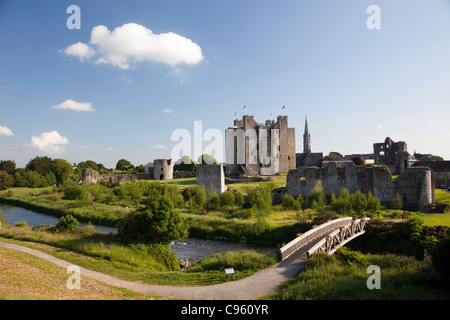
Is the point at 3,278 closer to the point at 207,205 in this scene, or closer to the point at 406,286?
the point at 406,286

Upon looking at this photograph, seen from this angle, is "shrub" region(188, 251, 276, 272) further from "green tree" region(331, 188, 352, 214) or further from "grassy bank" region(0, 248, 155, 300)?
"green tree" region(331, 188, 352, 214)

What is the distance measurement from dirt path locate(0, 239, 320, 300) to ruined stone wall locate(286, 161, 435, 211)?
21120 millimetres

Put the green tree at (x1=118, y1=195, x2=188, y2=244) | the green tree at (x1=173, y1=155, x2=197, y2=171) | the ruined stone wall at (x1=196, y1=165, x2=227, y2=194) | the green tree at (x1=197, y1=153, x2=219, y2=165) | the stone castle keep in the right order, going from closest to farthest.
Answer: the green tree at (x1=118, y1=195, x2=188, y2=244)
the ruined stone wall at (x1=196, y1=165, x2=227, y2=194)
the stone castle keep
the green tree at (x1=173, y1=155, x2=197, y2=171)
the green tree at (x1=197, y1=153, x2=219, y2=165)

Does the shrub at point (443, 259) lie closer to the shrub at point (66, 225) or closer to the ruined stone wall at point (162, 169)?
the shrub at point (66, 225)

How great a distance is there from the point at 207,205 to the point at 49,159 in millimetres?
69420

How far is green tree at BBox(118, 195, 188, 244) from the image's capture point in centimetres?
1708

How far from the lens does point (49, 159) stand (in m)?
83.1

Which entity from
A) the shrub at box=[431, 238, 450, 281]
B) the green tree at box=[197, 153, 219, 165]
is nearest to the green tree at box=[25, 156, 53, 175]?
the green tree at box=[197, 153, 219, 165]

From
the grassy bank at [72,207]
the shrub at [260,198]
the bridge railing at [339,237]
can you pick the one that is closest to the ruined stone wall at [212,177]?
the shrub at [260,198]

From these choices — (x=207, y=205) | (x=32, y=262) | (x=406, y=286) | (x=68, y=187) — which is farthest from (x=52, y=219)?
(x=406, y=286)

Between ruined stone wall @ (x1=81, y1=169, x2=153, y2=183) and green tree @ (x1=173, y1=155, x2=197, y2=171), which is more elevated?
green tree @ (x1=173, y1=155, x2=197, y2=171)

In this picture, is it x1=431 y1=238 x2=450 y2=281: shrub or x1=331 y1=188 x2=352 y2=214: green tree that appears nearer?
x1=431 y1=238 x2=450 y2=281: shrub

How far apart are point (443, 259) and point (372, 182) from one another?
2499 centimetres
